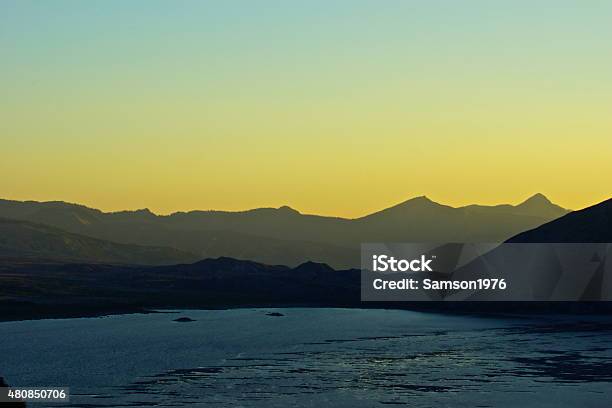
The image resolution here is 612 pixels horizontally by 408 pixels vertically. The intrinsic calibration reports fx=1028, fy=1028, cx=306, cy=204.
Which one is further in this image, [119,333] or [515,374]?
[119,333]

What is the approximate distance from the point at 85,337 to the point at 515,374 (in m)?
81.0

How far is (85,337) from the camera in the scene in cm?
17050

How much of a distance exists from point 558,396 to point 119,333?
100 m

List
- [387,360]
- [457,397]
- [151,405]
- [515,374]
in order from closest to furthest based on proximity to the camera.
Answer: [151,405] < [457,397] < [515,374] < [387,360]

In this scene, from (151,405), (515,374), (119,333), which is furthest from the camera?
→ (119,333)

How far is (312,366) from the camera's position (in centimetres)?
12488

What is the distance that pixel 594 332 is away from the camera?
619 feet

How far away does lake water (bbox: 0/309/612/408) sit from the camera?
3831 inches

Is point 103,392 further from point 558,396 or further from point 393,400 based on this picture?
point 558,396

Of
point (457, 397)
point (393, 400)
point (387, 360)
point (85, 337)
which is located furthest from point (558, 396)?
point (85, 337)

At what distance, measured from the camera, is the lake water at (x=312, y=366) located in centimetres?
9731

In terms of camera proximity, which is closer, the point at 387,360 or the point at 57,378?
the point at 57,378

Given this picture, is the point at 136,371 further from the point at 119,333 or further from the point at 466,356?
the point at 119,333

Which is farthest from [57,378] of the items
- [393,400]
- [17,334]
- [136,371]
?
[17,334]
